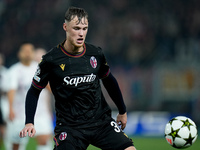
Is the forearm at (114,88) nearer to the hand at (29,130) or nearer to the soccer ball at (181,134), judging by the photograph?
the soccer ball at (181,134)

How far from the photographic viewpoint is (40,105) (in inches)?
288

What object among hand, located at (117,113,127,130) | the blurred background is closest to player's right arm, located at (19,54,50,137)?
hand, located at (117,113,127,130)

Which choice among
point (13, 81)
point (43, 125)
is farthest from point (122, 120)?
point (13, 81)

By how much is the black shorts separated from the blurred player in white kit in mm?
3016

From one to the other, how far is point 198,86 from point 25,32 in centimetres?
→ 693

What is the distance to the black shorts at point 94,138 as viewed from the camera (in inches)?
158

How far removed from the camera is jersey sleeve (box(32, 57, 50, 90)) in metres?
4.10

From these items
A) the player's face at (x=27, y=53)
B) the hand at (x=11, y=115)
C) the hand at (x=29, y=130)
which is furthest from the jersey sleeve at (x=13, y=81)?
the hand at (x=29, y=130)

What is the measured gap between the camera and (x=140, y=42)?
48.4 ft

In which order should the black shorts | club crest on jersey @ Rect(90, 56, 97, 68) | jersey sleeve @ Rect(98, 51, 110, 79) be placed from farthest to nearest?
jersey sleeve @ Rect(98, 51, 110, 79) < club crest on jersey @ Rect(90, 56, 97, 68) < the black shorts

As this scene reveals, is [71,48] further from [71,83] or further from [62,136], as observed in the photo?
[62,136]

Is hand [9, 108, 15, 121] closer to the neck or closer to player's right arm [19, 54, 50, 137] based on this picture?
player's right arm [19, 54, 50, 137]

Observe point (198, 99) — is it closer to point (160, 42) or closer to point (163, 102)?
point (163, 102)

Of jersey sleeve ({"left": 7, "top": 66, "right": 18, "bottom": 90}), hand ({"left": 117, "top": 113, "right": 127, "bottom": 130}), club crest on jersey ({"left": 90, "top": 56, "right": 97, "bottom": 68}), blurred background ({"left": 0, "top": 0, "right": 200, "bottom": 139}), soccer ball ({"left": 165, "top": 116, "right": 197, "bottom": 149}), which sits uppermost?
club crest on jersey ({"left": 90, "top": 56, "right": 97, "bottom": 68})
